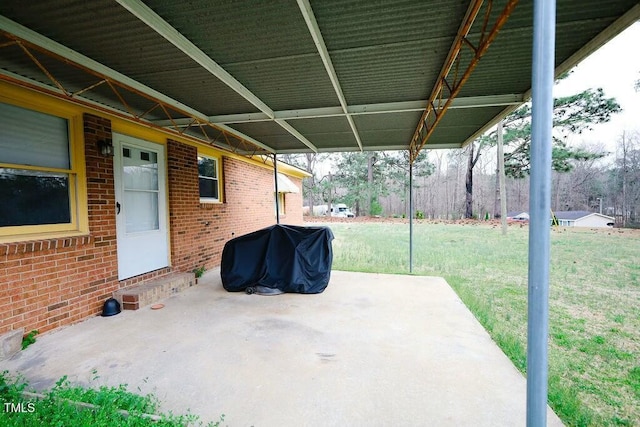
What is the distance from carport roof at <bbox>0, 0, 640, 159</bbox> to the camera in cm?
225

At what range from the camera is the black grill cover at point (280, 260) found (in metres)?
5.07

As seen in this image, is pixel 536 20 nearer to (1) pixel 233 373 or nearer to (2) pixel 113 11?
(2) pixel 113 11

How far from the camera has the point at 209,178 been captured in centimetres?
699

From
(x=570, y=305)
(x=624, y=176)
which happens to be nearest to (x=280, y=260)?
(x=570, y=305)

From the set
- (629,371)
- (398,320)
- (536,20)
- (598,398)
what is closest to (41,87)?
(536,20)

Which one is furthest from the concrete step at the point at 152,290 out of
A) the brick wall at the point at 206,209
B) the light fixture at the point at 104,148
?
the light fixture at the point at 104,148

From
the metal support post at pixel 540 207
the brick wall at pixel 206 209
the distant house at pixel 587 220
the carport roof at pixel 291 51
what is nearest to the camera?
the metal support post at pixel 540 207

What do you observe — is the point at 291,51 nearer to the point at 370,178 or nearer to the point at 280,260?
the point at 280,260

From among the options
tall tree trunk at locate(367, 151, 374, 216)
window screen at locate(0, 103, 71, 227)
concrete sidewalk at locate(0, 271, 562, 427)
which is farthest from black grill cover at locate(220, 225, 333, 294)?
tall tree trunk at locate(367, 151, 374, 216)

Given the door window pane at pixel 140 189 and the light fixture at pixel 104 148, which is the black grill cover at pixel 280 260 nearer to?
the door window pane at pixel 140 189

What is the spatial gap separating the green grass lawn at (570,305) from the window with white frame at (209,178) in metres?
3.65

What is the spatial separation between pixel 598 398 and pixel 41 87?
6.32m

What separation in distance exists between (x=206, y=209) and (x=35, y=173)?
3.29 meters

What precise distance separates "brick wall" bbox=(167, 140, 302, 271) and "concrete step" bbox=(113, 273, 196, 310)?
0.48 m
